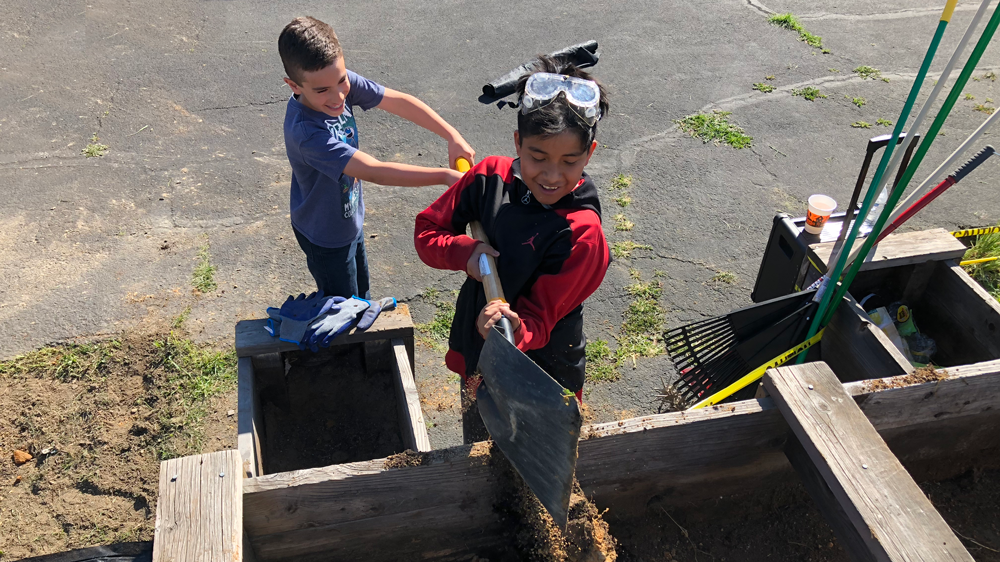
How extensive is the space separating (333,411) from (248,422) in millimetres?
562

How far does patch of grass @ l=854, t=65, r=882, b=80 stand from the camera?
6.46 m

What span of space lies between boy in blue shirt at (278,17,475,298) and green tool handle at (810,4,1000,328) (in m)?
1.41

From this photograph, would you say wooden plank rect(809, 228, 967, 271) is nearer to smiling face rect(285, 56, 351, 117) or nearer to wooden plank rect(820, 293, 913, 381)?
wooden plank rect(820, 293, 913, 381)

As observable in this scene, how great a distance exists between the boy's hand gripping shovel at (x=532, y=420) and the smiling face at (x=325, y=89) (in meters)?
1.26

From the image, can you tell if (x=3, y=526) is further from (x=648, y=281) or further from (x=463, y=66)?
(x=463, y=66)

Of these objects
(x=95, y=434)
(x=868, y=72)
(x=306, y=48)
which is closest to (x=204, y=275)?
(x=95, y=434)

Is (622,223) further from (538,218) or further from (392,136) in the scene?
(538,218)

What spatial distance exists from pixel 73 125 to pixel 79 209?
1260 mm

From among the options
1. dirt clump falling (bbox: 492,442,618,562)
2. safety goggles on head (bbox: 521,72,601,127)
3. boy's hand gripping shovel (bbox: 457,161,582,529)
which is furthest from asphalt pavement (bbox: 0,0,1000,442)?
safety goggles on head (bbox: 521,72,601,127)

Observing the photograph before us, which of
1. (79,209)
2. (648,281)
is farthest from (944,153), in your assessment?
(79,209)

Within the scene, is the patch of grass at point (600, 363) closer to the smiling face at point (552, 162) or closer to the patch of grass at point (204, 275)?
the smiling face at point (552, 162)

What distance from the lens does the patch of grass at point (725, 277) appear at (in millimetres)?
4188

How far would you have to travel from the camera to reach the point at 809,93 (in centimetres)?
618

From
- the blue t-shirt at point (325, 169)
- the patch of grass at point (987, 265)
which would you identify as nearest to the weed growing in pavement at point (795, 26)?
the patch of grass at point (987, 265)
